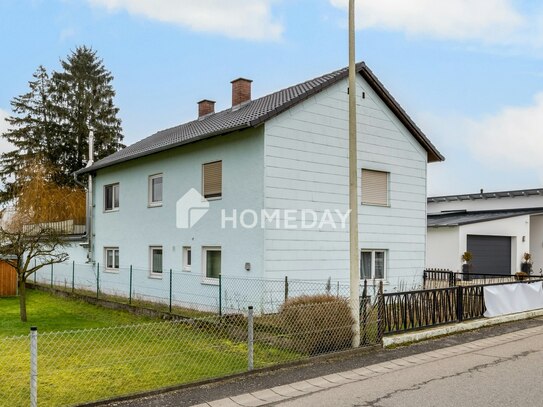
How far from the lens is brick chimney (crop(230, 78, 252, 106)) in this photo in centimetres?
1755

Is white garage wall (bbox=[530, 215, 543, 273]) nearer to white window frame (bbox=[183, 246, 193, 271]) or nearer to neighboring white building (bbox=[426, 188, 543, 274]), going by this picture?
neighboring white building (bbox=[426, 188, 543, 274])

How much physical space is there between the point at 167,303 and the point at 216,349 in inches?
240

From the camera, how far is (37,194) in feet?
109

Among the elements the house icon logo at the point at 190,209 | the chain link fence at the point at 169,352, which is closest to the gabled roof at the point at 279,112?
the house icon logo at the point at 190,209

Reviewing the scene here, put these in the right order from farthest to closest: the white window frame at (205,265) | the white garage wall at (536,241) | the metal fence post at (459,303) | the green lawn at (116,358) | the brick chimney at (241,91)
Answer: the white garage wall at (536,241) → the brick chimney at (241,91) → the white window frame at (205,265) → the metal fence post at (459,303) → the green lawn at (116,358)

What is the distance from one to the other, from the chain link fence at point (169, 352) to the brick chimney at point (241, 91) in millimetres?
9126

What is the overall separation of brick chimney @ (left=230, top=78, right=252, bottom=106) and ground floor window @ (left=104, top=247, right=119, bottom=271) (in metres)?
6.98

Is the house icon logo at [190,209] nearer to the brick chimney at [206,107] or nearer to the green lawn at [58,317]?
the green lawn at [58,317]

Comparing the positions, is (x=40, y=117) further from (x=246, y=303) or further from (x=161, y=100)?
(x=246, y=303)

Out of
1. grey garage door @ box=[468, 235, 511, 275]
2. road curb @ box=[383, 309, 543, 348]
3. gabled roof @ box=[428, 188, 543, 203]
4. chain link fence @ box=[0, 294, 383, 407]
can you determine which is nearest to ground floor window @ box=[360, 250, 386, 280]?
road curb @ box=[383, 309, 543, 348]

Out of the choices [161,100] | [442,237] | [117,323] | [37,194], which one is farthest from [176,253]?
[37,194]

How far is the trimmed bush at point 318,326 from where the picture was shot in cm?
841

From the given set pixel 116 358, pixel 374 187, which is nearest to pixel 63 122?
pixel 374 187

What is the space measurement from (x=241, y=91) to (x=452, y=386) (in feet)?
43.1
